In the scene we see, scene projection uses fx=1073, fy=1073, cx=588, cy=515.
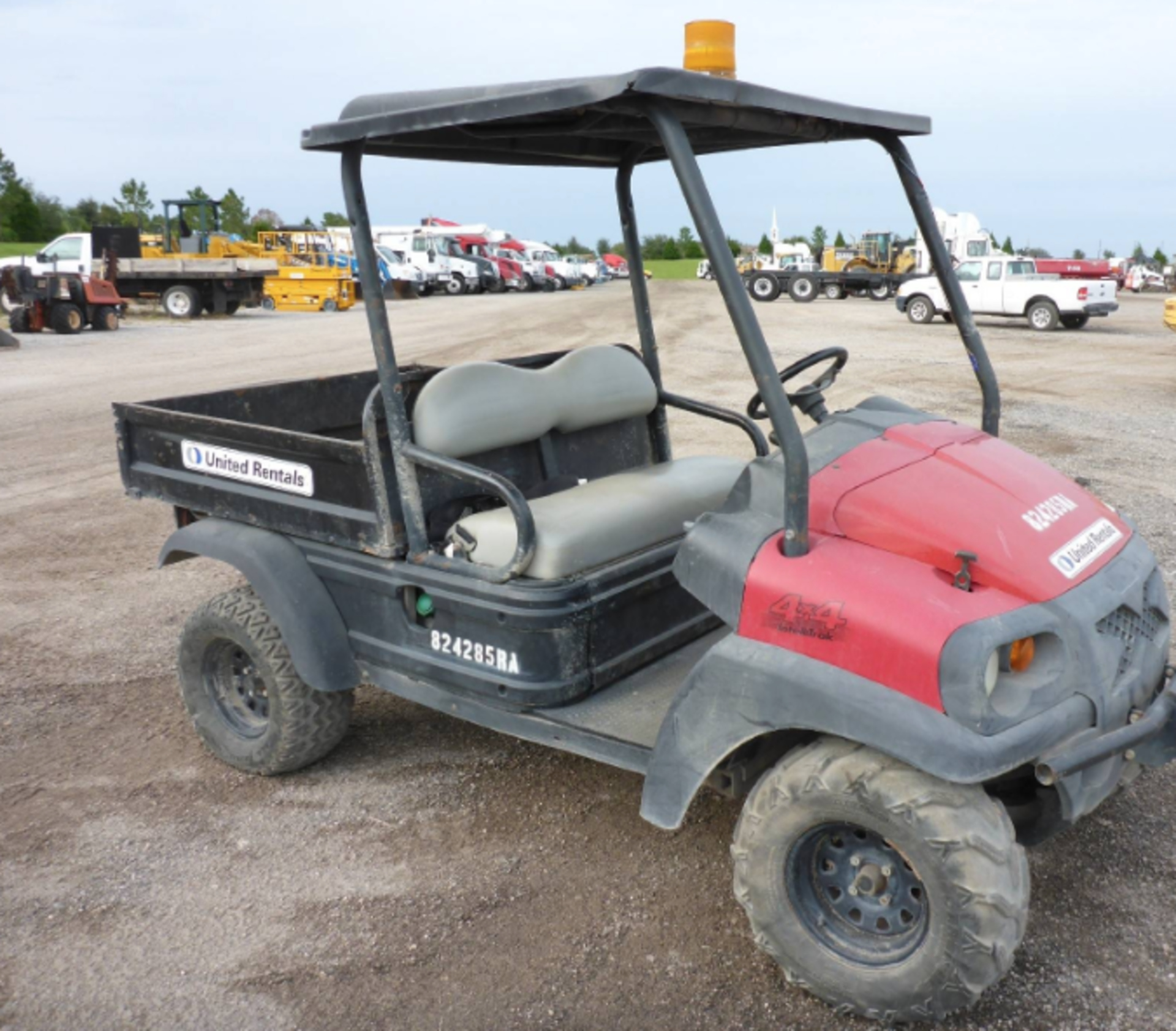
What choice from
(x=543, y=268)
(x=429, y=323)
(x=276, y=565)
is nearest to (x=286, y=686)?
(x=276, y=565)

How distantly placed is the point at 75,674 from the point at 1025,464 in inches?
156

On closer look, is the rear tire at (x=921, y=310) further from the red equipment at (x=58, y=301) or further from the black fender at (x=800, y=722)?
the black fender at (x=800, y=722)

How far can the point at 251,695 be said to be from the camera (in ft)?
12.9

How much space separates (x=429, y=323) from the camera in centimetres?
2302

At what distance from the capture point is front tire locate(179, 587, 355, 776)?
3676 mm

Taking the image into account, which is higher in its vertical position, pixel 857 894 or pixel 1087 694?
pixel 1087 694

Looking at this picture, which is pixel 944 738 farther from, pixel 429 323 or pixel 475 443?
pixel 429 323

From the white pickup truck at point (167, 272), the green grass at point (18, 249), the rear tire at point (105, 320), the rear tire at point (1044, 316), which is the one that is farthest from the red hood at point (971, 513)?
the green grass at point (18, 249)

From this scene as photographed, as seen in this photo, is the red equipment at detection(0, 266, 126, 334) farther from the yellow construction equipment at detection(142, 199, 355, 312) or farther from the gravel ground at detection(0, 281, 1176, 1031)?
the gravel ground at detection(0, 281, 1176, 1031)

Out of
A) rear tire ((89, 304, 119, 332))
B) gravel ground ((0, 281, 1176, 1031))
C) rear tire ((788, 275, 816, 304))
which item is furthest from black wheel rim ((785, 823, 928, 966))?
rear tire ((788, 275, 816, 304))

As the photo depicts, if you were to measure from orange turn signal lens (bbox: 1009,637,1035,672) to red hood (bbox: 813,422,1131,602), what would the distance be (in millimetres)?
111

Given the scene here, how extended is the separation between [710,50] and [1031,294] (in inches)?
839

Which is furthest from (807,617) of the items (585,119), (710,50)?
(585,119)

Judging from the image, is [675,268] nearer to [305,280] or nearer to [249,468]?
[305,280]
